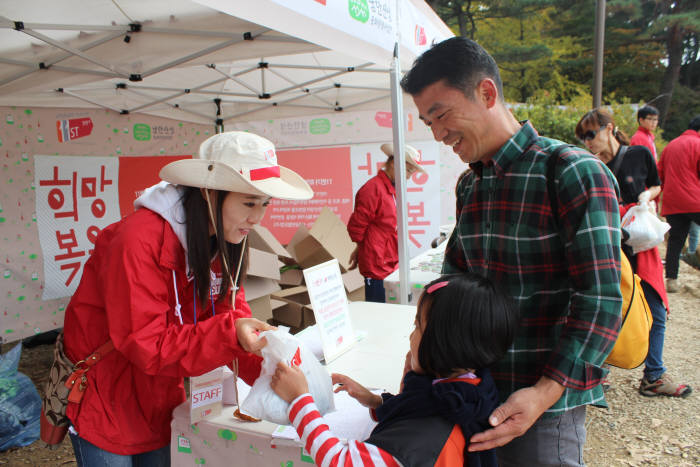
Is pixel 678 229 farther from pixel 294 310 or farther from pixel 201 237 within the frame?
pixel 201 237

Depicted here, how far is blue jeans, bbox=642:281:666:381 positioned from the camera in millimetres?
2865

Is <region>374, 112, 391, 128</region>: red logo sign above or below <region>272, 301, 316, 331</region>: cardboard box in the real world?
above

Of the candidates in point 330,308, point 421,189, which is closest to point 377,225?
point 421,189

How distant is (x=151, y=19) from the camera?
8.54 ft

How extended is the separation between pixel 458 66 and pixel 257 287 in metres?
3.22

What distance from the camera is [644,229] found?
105 inches

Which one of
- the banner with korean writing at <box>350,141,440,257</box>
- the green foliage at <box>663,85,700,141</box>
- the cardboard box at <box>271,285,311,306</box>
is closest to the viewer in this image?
the cardboard box at <box>271,285,311,306</box>

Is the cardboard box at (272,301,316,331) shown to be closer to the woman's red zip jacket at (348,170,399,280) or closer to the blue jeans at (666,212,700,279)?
the woman's red zip jacket at (348,170,399,280)

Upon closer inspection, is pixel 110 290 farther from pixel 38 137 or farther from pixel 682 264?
pixel 682 264

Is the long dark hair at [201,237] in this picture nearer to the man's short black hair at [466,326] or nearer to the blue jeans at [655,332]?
Result: the man's short black hair at [466,326]

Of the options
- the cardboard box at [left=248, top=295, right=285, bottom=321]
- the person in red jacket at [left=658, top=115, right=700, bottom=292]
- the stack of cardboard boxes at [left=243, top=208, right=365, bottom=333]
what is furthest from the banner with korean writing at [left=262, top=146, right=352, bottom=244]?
the person in red jacket at [left=658, top=115, right=700, bottom=292]

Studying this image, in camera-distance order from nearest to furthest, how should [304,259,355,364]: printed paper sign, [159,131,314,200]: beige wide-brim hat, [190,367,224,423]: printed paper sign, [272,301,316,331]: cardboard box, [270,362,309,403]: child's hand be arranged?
[270,362,309,403]: child's hand < [159,131,314,200]: beige wide-brim hat < [190,367,224,423]: printed paper sign < [304,259,355,364]: printed paper sign < [272,301,316,331]: cardboard box

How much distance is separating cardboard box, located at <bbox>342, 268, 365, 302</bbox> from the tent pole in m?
1.62

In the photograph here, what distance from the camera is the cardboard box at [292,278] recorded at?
15.9 feet
